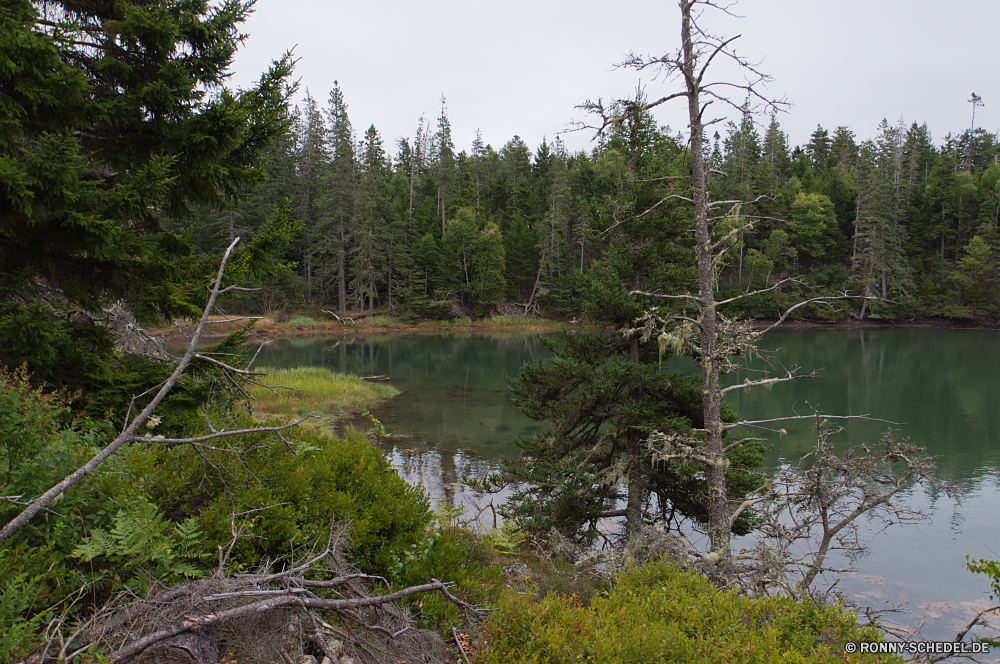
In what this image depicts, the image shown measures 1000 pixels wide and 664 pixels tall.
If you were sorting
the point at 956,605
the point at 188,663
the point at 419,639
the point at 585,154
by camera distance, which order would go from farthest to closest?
the point at 585,154, the point at 956,605, the point at 419,639, the point at 188,663

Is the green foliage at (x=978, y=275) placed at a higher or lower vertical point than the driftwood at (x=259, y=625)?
higher

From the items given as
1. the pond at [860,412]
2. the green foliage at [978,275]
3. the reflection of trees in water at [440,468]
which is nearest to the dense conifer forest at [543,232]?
the green foliage at [978,275]

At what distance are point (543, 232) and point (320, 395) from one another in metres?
39.0

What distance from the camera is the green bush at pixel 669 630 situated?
9.50 ft

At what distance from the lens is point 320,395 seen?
2025 centimetres

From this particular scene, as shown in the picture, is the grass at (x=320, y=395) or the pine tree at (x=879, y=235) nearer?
the grass at (x=320, y=395)

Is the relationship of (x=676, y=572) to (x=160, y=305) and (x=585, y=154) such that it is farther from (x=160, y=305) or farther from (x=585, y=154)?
(x=585, y=154)

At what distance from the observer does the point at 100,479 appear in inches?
123

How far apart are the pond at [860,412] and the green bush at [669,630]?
188 inches

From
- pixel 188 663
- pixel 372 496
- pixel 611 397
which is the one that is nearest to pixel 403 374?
pixel 611 397

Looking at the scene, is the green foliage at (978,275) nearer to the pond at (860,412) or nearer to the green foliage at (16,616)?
the pond at (860,412)

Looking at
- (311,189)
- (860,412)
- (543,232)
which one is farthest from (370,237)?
(860,412)

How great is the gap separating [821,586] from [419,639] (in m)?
8.41

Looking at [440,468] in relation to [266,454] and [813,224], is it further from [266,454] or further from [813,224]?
[813,224]
